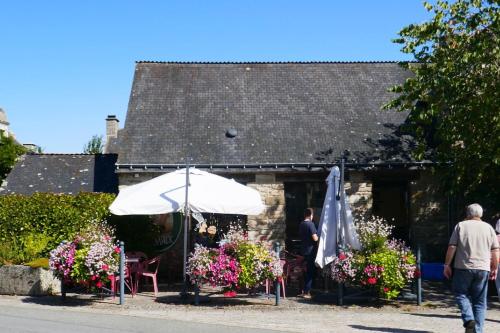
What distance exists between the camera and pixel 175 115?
1761cm

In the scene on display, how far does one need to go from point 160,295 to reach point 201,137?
18.1 ft

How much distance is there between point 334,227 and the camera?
1177cm

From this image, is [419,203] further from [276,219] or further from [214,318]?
[214,318]

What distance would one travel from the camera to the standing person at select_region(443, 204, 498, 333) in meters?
8.41

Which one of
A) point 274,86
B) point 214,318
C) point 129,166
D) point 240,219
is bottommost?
point 214,318

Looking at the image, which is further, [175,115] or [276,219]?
[175,115]

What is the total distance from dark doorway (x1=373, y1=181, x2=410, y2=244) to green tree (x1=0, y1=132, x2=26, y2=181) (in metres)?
15.7

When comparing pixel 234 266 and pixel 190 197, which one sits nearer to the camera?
pixel 234 266

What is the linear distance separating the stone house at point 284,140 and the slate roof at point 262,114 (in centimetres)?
3

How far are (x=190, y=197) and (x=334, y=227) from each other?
8.88 ft

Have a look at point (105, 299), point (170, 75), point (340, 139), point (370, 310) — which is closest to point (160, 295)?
point (105, 299)

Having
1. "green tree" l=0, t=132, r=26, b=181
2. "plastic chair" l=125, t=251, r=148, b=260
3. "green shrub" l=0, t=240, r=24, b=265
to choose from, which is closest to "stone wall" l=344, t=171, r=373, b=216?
"plastic chair" l=125, t=251, r=148, b=260

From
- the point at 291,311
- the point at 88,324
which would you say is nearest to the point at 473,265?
the point at 291,311

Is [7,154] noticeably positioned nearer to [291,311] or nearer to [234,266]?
[234,266]
